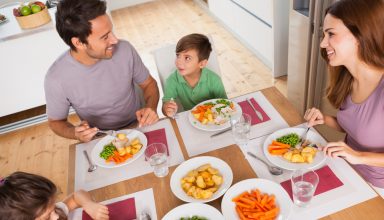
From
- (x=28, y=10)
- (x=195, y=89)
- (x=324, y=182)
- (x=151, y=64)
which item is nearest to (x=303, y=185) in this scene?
(x=324, y=182)

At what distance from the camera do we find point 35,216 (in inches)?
44.5

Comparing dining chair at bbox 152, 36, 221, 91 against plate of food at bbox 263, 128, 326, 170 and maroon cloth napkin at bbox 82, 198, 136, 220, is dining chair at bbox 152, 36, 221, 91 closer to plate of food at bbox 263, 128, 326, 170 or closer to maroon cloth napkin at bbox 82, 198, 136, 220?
plate of food at bbox 263, 128, 326, 170

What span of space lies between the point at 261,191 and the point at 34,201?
2.60ft

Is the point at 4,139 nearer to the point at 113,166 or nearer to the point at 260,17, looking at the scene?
the point at 113,166

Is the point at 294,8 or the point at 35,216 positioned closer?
the point at 35,216

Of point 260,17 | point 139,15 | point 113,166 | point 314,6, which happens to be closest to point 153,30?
point 139,15

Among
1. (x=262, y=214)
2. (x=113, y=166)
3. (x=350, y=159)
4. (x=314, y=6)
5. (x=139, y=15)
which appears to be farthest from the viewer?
Answer: (x=139, y=15)

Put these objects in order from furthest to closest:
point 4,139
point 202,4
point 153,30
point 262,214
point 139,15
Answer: point 139,15, point 202,4, point 153,30, point 4,139, point 262,214

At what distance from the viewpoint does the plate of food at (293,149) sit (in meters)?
1.28

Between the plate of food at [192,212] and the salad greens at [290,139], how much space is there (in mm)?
451

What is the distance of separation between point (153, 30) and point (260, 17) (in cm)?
229

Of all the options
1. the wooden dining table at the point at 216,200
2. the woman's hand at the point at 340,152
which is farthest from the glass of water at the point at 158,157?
the woman's hand at the point at 340,152

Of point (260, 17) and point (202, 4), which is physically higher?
point (260, 17)

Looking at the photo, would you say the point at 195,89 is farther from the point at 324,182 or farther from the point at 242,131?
the point at 324,182
